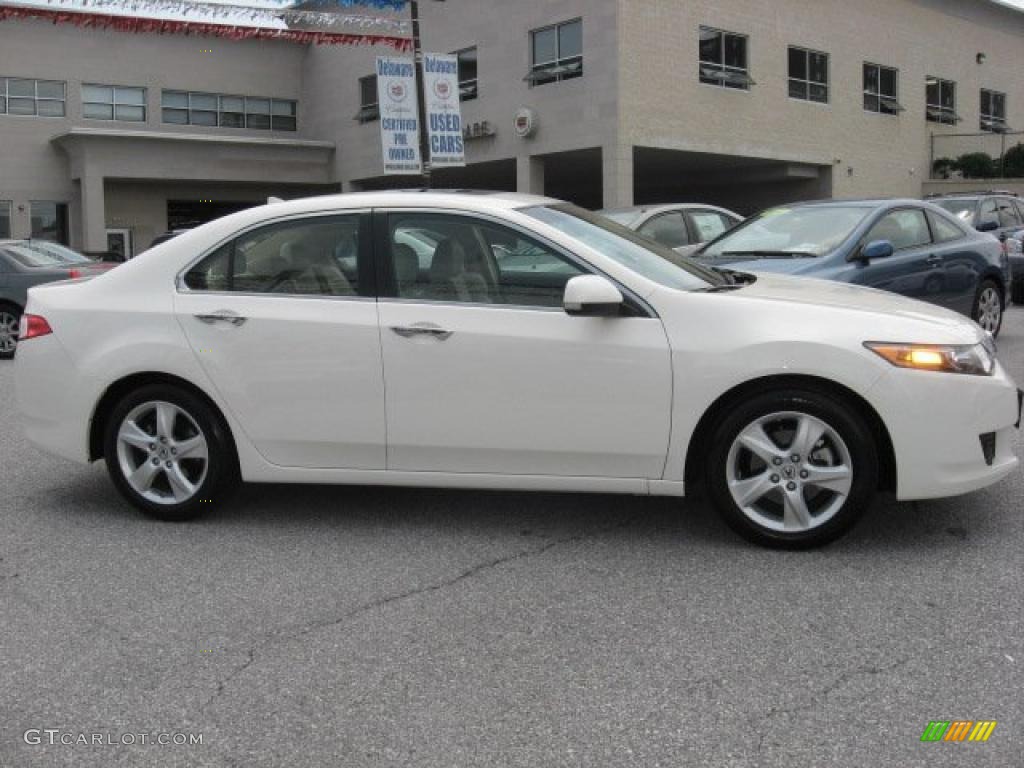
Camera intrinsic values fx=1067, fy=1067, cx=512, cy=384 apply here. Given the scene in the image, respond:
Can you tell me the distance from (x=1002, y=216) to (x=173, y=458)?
14.2m

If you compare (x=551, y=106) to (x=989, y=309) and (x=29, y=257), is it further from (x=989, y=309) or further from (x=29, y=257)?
(x=989, y=309)

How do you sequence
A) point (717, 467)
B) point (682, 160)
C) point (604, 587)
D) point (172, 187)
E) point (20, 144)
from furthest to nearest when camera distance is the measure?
point (172, 187), point (20, 144), point (682, 160), point (717, 467), point (604, 587)

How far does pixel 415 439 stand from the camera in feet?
15.9

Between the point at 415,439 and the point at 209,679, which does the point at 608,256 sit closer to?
the point at 415,439

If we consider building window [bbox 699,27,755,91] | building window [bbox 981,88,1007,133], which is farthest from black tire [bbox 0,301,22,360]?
building window [bbox 981,88,1007,133]

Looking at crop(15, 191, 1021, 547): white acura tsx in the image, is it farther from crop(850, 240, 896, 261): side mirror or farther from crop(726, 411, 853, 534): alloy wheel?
crop(850, 240, 896, 261): side mirror

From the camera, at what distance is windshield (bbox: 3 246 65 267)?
13297 millimetres

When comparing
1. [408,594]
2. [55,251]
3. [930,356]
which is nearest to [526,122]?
[55,251]

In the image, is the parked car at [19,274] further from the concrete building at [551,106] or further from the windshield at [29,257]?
the concrete building at [551,106]

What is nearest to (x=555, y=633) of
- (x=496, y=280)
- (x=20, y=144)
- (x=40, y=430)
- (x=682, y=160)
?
(x=496, y=280)

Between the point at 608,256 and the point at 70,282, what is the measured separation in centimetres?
286

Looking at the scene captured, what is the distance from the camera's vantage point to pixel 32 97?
36.4m

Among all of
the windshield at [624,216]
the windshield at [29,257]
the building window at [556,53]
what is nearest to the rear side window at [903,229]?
the windshield at [624,216]

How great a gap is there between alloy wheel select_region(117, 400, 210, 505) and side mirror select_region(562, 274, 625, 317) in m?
1.93
